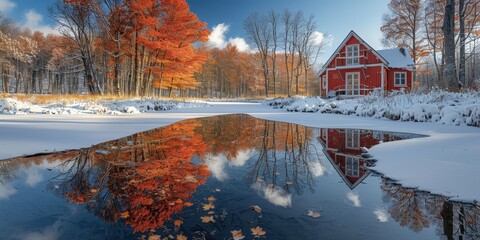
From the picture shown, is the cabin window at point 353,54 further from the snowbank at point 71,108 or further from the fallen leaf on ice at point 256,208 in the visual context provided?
the fallen leaf on ice at point 256,208

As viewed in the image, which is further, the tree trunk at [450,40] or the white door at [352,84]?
the white door at [352,84]

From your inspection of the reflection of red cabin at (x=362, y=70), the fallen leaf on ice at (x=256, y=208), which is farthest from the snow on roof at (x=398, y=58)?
the fallen leaf on ice at (x=256, y=208)

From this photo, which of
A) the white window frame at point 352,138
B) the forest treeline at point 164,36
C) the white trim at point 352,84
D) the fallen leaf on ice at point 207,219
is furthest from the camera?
the white trim at point 352,84

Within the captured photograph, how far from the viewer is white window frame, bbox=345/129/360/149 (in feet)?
18.8

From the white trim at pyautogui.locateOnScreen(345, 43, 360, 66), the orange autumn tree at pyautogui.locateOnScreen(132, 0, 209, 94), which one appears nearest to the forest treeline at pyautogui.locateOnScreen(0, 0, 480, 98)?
the orange autumn tree at pyautogui.locateOnScreen(132, 0, 209, 94)

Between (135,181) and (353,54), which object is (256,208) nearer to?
(135,181)

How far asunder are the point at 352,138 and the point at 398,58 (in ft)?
74.6

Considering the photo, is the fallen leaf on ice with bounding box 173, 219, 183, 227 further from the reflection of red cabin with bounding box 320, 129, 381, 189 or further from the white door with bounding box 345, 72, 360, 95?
the white door with bounding box 345, 72, 360, 95

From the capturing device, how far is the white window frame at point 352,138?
574 cm

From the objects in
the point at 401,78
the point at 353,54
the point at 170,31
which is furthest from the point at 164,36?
the point at 401,78

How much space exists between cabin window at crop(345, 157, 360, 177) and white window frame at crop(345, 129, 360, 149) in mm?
1132

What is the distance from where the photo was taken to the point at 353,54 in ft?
77.5

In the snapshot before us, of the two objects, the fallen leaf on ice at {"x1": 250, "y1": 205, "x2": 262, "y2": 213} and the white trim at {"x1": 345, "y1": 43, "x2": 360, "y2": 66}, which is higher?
the white trim at {"x1": 345, "y1": 43, "x2": 360, "y2": 66}

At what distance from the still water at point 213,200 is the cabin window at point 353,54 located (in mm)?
21207
